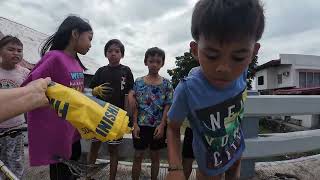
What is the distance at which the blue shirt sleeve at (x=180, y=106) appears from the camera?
1793 mm

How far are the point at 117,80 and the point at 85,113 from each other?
2.72m

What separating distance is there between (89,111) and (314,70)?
31.7m

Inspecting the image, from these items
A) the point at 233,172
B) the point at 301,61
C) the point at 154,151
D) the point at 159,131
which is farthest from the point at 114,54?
the point at 301,61

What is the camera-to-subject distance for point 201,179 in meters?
1.96

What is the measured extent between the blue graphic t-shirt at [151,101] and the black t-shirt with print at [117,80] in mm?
227

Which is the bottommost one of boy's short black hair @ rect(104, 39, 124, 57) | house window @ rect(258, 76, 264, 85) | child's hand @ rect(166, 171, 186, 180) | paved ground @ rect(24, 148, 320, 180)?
paved ground @ rect(24, 148, 320, 180)

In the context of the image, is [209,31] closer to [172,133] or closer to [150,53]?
[172,133]

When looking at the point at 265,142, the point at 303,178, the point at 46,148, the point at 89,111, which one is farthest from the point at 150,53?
the point at 89,111

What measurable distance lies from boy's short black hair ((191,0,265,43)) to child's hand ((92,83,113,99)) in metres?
2.19

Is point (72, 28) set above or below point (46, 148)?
above

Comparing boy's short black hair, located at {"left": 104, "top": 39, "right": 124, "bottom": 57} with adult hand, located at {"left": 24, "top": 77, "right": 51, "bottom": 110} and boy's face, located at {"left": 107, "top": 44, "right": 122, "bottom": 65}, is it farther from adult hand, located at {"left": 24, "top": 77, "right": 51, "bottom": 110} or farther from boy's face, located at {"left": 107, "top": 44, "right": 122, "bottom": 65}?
adult hand, located at {"left": 24, "top": 77, "right": 51, "bottom": 110}

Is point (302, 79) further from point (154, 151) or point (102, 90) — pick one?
point (102, 90)

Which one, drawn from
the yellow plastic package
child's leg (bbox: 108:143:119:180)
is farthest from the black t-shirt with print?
the yellow plastic package

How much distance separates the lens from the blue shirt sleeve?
1793mm
